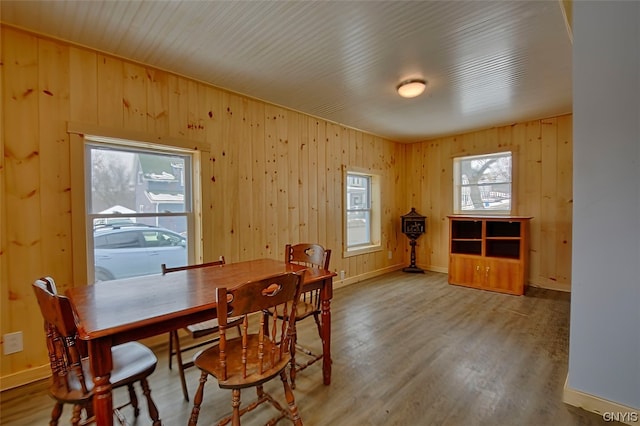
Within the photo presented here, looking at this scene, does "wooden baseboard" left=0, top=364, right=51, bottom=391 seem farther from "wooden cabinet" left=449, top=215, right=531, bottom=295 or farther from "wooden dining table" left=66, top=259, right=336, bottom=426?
"wooden cabinet" left=449, top=215, right=531, bottom=295

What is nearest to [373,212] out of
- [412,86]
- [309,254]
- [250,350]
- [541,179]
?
[541,179]

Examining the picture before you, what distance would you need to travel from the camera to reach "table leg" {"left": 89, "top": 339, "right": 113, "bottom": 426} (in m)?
1.17

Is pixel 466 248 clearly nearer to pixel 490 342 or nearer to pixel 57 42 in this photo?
pixel 490 342

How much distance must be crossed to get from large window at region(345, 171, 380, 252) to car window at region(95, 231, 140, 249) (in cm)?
298

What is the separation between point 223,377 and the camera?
1.38 metres

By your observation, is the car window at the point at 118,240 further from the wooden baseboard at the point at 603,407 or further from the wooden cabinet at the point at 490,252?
the wooden cabinet at the point at 490,252

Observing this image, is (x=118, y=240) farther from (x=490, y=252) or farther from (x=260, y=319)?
(x=490, y=252)

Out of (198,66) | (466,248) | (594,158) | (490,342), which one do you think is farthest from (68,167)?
(466,248)

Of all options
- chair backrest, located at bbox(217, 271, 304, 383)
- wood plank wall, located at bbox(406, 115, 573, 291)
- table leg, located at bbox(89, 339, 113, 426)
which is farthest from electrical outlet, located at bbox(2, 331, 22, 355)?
wood plank wall, located at bbox(406, 115, 573, 291)

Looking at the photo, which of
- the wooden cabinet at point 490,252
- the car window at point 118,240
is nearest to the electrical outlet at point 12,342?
the car window at point 118,240

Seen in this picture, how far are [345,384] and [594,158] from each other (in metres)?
2.15

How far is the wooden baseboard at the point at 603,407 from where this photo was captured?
169 centimetres

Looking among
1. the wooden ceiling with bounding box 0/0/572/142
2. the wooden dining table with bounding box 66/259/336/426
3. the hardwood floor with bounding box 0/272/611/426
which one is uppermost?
the wooden ceiling with bounding box 0/0/572/142

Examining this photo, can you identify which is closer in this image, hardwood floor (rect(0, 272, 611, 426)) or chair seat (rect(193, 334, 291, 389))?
chair seat (rect(193, 334, 291, 389))
